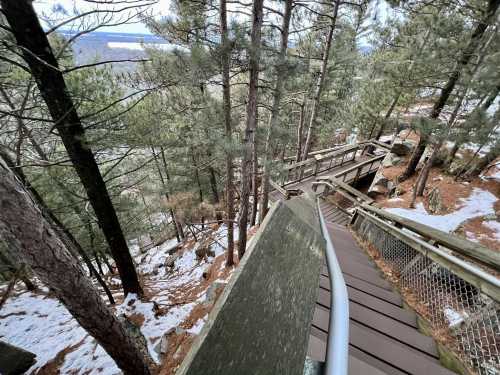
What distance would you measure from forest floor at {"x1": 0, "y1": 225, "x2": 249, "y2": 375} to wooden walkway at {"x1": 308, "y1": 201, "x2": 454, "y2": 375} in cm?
243

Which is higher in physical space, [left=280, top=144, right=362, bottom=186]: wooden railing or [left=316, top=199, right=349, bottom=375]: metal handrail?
[left=280, top=144, right=362, bottom=186]: wooden railing

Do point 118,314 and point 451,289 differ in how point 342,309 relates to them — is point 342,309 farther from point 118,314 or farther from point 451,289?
point 118,314

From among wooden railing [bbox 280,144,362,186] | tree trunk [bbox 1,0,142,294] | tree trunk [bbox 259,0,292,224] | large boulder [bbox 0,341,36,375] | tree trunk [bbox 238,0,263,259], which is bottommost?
large boulder [bbox 0,341,36,375]

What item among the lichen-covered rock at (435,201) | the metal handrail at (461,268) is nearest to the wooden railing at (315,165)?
the lichen-covered rock at (435,201)

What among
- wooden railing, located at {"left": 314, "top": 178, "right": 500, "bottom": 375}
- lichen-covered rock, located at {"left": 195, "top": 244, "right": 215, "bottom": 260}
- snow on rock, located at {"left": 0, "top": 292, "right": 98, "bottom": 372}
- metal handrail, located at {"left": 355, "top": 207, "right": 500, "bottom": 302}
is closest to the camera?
metal handrail, located at {"left": 355, "top": 207, "right": 500, "bottom": 302}

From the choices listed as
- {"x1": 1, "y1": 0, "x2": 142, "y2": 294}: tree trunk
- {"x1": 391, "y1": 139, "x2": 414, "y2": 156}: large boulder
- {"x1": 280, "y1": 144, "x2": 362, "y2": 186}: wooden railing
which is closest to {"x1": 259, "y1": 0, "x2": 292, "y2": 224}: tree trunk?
{"x1": 280, "y1": 144, "x2": 362, "y2": 186}: wooden railing

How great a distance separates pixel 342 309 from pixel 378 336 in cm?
137

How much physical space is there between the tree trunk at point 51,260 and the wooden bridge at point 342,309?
231 centimetres

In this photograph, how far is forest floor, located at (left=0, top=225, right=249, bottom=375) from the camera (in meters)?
4.23

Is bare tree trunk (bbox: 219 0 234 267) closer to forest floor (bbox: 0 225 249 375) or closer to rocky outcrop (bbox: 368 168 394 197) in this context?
forest floor (bbox: 0 225 249 375)

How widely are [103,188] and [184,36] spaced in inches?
177

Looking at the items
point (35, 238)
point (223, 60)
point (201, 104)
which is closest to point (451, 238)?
point (35, 238)

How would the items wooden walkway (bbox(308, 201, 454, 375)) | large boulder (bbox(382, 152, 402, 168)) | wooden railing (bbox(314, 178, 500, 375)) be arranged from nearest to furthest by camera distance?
1. wooden walkway (bbox(308, 201, 454, 375))
2. wooden railing (bbox(314, 178, 500, 375))
3. large boulder (bbox(382, 152, 402, 168))

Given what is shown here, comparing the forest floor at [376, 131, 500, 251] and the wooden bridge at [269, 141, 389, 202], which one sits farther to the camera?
the wooden bridge at [269, 141, 389, 202]
